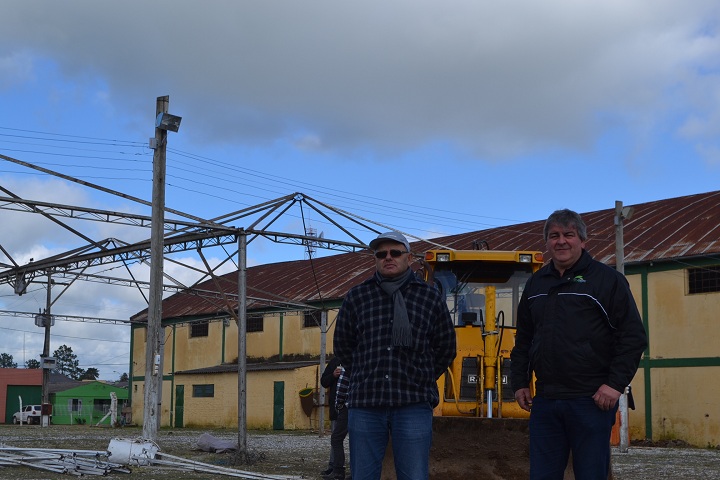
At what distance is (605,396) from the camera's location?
5.30 m

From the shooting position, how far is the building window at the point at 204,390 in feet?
148

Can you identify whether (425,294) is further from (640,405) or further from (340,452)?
(640,405)

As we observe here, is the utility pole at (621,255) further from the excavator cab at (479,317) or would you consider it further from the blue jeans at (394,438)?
the blue jeans at (394,438)

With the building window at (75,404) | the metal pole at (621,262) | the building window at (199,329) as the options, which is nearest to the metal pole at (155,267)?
the metal pole at (621,262)

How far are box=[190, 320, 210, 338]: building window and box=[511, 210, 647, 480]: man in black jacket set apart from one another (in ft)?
143

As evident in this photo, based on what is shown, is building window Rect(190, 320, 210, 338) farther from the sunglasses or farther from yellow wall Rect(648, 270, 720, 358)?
the sunglasses

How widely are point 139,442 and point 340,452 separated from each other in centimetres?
447

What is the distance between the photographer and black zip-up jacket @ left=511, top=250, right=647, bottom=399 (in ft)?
17.7

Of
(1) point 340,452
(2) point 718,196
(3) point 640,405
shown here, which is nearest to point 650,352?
(3) point 640,405

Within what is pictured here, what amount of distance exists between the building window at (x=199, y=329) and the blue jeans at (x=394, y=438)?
4326 cm

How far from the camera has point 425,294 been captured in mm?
5785

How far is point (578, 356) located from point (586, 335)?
12 cm

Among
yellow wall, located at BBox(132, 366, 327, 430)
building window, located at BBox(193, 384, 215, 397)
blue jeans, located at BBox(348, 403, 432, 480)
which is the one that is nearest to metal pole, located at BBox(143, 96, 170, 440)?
blue jeans, located at BBox(348, 403, 432, 480)

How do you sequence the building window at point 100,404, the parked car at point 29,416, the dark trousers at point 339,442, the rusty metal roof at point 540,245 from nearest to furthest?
the dark trousers at point 339,442 < the rusty metal roof at point 540,245 < the parked car at point 29,416 < the building window at point 100,404
